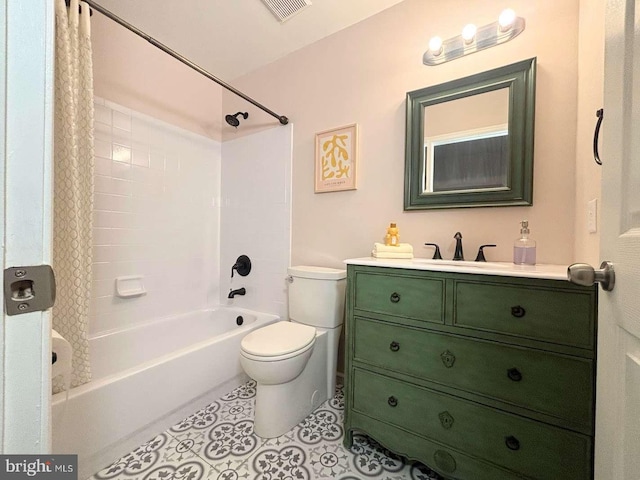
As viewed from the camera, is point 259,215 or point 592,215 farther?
point 259,215

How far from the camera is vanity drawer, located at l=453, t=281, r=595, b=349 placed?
0.83m

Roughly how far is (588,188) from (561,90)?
55 centimetres

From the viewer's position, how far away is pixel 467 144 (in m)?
1.47

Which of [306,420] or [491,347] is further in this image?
[306,420]

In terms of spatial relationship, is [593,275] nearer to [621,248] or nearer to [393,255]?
[621,248]

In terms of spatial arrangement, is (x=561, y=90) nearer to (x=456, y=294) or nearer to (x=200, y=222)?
(x=456, y=294)

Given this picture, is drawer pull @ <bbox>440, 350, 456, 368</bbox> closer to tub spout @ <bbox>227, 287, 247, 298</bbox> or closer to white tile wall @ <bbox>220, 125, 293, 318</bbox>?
white tile wall @ <bbox>220, 125, 293, 318</bbox>

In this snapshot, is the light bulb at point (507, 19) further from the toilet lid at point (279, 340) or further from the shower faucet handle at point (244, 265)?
the shower faucet handle at point (244, 265)

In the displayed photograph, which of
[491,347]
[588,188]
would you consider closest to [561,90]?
[588,188]

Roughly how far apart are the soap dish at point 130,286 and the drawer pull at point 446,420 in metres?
2.04

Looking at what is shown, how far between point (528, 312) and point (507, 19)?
1414mm

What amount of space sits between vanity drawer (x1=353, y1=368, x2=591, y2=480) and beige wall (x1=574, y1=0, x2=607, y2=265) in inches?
24.3

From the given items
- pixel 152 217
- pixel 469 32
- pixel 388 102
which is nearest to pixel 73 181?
pixel 152 217

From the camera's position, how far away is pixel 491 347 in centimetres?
97
